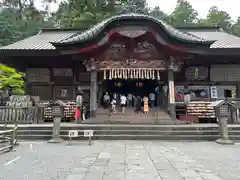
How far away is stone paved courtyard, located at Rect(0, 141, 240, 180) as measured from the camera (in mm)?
4898

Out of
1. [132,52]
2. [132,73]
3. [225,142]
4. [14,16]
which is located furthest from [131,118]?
[14,16]

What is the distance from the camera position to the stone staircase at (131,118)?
12502 millimetres

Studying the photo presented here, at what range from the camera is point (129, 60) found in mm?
13594

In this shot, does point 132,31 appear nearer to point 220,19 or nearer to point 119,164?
point 119,164

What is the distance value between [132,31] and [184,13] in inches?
1885

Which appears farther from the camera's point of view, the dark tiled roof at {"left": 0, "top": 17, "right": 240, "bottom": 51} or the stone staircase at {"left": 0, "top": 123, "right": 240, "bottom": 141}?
the dark tiled roof at {"left": 0, "top": 17, "right": 240, "bottom": 51}

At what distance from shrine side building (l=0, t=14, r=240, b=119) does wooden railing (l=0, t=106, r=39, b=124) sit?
3.07 meters

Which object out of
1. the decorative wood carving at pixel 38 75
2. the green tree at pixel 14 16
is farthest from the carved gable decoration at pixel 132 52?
the green tree at pixel 14 16

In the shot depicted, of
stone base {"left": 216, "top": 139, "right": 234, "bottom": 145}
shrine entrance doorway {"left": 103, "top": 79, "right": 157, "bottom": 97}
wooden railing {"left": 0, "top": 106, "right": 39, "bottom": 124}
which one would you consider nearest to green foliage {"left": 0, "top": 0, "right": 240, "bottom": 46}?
shrine entrance doorway {"left": 103, "top": 79, "right": 157, "bottom": 97}

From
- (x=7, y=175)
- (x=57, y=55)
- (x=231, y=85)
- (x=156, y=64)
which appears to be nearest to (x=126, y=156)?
(x=7, y=175)

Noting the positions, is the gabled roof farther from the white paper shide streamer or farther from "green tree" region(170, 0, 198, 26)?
"green tree" region(170, 0, 198, 26)

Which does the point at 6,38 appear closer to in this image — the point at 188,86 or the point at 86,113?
the point at 86,113

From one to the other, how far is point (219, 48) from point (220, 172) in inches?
393


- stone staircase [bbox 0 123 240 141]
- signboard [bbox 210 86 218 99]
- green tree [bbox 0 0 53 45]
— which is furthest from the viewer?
green tree [bbox 0 0 53 45]
